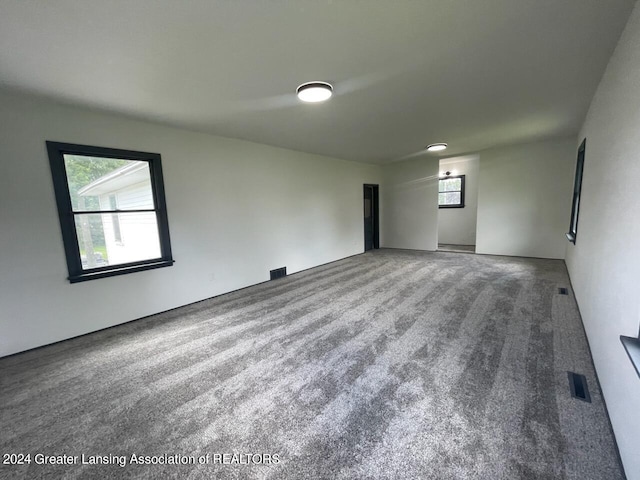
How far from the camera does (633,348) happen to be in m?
1.29

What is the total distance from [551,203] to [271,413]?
7.06 metres

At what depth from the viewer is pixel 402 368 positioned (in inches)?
87.0

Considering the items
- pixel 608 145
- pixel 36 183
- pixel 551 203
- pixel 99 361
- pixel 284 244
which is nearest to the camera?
pixel 608 145

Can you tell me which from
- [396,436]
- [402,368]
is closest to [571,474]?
[396,436]

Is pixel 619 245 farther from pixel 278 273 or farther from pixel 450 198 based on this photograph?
pixel 450 198

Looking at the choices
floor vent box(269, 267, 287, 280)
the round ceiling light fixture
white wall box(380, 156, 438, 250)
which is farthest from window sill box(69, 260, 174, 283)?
white wall box(380, 156, 438, 250)

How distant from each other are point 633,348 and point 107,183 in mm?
4848

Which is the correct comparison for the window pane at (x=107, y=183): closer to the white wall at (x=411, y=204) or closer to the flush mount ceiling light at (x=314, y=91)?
the flush mount ceiling light at (x=314, y=91)

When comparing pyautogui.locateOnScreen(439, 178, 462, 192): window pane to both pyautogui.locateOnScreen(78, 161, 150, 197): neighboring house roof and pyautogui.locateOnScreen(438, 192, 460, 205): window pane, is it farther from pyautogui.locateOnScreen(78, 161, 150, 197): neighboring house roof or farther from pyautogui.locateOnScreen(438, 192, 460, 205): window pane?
pyautogui.locateOnScreen(78, 161, 150, 197): neighboring house roof

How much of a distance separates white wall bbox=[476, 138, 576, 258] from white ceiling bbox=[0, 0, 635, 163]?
271 centimetres

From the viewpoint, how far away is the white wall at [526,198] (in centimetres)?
556

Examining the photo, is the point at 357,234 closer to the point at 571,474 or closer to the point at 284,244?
the point at 284,244

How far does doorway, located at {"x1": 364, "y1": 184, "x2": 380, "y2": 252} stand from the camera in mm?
7918

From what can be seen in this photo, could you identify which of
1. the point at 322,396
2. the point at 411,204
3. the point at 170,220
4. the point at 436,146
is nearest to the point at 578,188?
the point at 436,146
